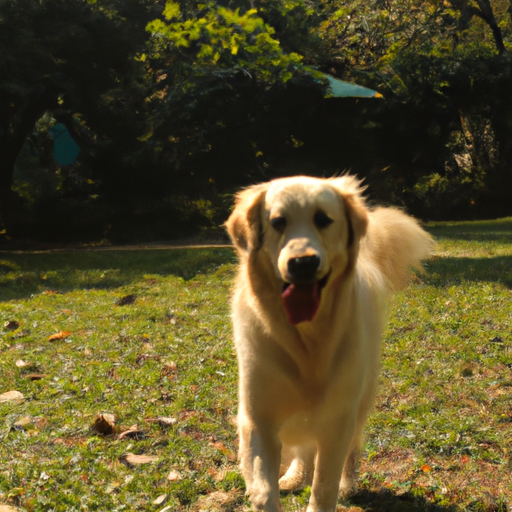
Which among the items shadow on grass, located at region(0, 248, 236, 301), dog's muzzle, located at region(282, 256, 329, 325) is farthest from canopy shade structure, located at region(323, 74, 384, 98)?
dog's muzzle, located at region(282, 256, 329, 325)

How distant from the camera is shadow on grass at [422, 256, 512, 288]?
856cm

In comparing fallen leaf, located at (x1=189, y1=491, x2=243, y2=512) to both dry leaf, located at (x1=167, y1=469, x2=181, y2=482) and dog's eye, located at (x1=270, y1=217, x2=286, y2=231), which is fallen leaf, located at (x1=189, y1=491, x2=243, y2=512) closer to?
dry leaf, located at (x1=167, y1=469, x2=181, y2=482)

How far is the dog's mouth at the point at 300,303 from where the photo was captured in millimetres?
3068

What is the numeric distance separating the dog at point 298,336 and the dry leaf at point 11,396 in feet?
7.95

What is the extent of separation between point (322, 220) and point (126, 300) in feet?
20.3

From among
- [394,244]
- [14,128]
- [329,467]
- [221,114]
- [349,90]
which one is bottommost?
[329,467]

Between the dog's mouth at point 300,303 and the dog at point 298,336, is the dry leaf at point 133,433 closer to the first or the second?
the dog at point 298,336

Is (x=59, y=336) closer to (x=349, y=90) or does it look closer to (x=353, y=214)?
(x=353, y=214)

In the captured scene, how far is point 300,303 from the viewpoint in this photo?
308 centimetres

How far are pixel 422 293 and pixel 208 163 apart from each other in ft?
36.9

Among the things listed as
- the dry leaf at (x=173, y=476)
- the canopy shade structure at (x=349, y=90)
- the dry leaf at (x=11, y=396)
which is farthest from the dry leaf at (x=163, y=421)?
the canopy shade structure at (x=349, y=90)

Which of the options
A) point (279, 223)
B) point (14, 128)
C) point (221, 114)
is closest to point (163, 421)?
point (279, 223)

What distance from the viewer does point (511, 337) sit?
6.09 m

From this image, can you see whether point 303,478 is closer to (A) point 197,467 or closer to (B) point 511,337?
(A) point 197,467
